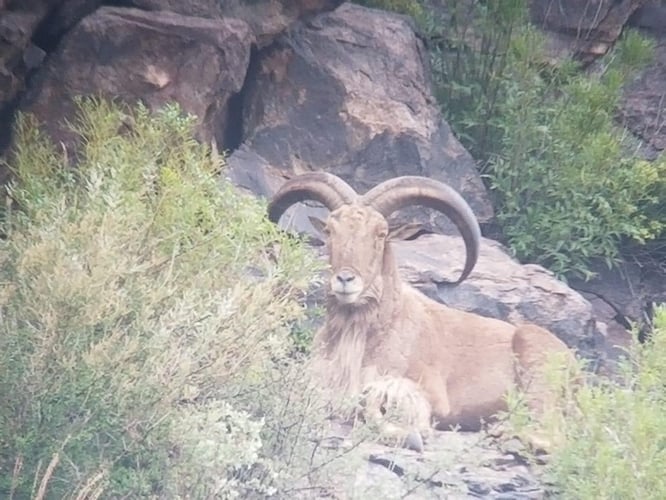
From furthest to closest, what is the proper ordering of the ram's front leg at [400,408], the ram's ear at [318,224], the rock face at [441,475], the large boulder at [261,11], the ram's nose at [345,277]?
the large boulder at [261,11]
the ram's ear at [318,224]
the ram's nose at [345,277]
the ram's front leg at [400,408]
the rock face at [441,475]

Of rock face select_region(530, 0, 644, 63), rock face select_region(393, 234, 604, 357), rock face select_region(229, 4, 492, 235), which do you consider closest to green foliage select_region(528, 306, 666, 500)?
rock face select_region(393, 234, 604, 357)

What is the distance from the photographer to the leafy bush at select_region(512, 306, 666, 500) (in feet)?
23.3

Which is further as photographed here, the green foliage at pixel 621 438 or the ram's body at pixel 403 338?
the ram's body at pixel 403 338

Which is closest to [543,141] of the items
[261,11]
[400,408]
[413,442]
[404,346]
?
[261,11]


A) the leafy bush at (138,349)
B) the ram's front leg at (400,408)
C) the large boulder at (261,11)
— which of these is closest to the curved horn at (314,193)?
the ram's front leg at (400,408)

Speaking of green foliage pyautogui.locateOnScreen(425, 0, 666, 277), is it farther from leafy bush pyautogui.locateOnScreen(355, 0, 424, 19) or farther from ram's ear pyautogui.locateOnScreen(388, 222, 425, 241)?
ram's ear pyautogui.locateOnScreen(388, 222, 425, 241)

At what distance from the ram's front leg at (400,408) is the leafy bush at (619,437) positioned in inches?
33.3

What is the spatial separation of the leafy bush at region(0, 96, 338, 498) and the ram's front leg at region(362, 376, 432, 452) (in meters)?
0.89

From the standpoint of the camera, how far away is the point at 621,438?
746 centimetres

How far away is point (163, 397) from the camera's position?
22.3 ft

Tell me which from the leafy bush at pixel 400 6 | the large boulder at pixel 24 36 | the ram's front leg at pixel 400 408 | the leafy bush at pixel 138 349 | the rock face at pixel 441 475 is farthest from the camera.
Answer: the leafy bush at pixel 400 6

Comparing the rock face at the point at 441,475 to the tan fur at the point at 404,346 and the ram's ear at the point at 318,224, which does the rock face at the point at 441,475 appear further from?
the ram's ear at the point at 318,224

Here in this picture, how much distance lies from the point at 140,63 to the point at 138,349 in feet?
15.3

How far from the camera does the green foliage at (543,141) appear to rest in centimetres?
1288
